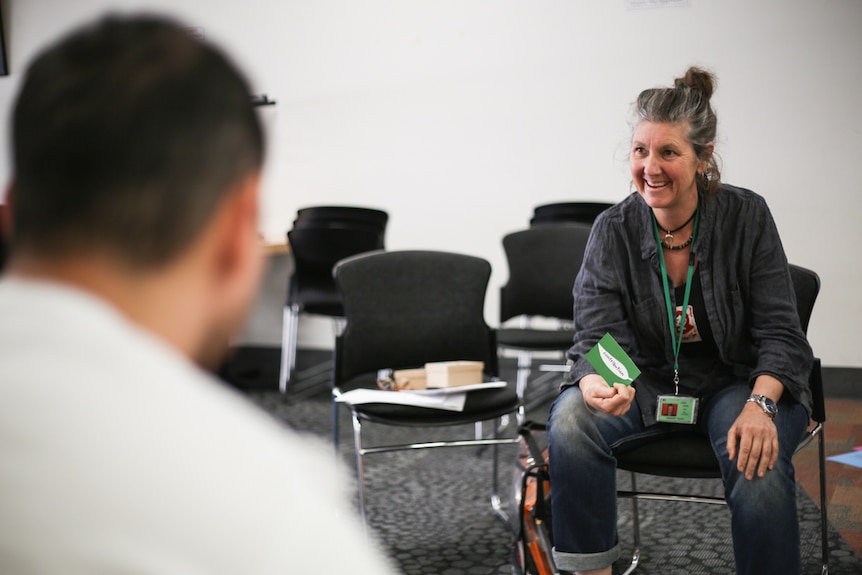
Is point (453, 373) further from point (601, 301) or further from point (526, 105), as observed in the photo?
point (526, 105)

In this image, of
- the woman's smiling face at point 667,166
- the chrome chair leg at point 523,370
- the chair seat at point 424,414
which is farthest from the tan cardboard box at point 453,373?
the chrome chair leg at point 523,370

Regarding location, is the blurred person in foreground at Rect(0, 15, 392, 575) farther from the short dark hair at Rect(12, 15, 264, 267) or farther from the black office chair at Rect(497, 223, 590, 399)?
the black office chair at Rect(497, 223, 590, 399)

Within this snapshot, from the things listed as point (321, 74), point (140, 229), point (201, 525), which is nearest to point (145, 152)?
point (140, 229)

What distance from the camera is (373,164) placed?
18.3 ft

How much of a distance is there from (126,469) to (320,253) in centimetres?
419

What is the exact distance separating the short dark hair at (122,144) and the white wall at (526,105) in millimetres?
4496

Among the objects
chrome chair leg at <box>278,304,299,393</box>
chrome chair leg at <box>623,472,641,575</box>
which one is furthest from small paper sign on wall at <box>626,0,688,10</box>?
chrome chair leg at <box>623,472,641,575</box>

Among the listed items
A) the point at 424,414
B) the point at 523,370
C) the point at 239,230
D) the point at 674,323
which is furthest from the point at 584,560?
the point at 523,370

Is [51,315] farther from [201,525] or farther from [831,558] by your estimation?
[831,558]

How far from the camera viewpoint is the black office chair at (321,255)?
14.8 ft

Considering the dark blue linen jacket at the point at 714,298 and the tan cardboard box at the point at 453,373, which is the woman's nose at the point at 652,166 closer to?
the dark blue linen jacket at the point at 714,298

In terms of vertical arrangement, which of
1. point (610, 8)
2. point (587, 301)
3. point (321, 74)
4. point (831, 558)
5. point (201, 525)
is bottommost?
point (831, 558)

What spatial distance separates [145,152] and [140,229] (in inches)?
1.8

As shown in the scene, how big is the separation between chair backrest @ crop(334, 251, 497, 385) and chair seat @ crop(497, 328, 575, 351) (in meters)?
0.75
